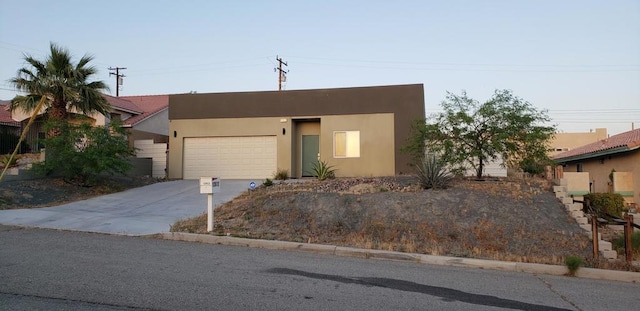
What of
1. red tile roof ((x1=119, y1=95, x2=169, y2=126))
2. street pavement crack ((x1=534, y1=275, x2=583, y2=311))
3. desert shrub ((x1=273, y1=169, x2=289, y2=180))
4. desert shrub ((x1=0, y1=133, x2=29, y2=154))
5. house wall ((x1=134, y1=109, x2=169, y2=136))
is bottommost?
street pavement crack ((x1=534, y1=275, x2=583, y2=311))

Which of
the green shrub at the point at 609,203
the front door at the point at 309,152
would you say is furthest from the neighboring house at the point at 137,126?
the green shrub at the point at 609,203

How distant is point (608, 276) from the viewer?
8492mm

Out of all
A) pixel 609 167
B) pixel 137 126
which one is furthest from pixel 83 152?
pixel 609 167

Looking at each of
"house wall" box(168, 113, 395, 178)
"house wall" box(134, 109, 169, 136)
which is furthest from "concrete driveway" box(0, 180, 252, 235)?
"house wall" box(134, 109, 169, 136)

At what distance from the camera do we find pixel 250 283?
265 inches

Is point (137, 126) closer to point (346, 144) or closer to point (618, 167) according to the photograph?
point (346, 144)

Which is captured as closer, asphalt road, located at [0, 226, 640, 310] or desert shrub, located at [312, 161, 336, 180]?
asphalt road, located at [0, 226, 640, 310]

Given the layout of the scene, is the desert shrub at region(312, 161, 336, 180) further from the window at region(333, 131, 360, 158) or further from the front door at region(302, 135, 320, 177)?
the front door at region(302, 135, 320, 177)

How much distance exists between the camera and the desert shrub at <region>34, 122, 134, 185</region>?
1695 centimetres

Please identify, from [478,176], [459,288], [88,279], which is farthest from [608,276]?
[88,279]

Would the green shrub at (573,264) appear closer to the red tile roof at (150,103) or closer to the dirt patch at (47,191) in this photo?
the dirt patch at (47,191)

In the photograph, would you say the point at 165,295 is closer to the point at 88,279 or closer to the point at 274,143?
the point at 88,279

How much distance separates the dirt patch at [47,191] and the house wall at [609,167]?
862 inches

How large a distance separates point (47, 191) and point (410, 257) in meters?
13.1
